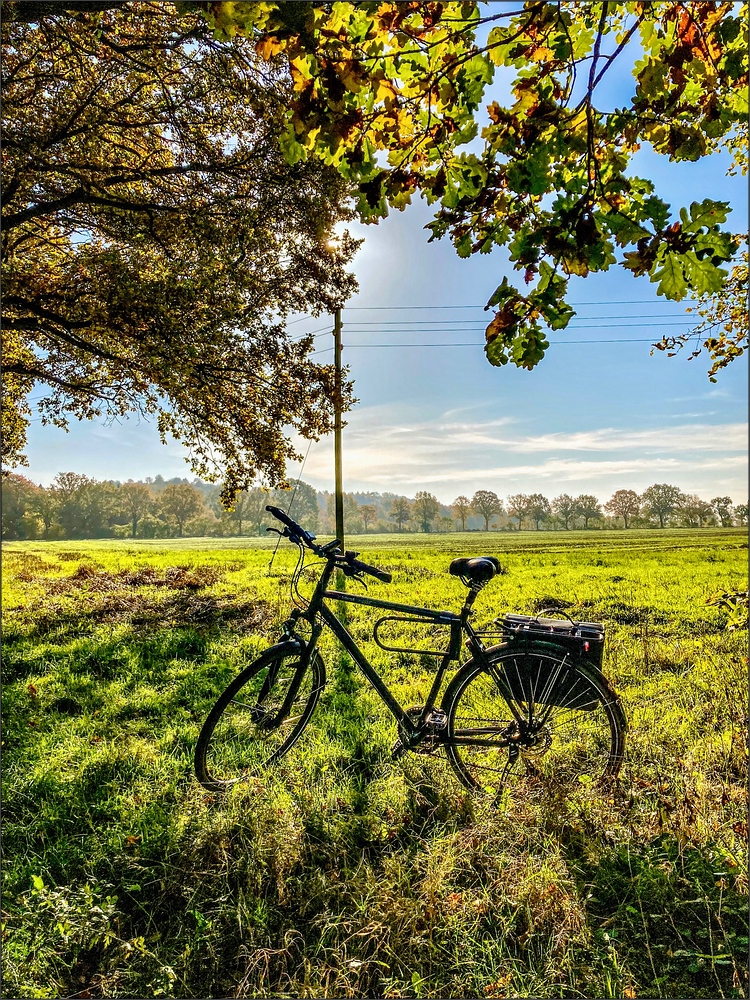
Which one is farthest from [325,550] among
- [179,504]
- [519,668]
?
[179,504]

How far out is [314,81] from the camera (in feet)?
5.23

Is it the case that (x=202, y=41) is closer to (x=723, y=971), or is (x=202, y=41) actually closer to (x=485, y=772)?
(x=485, y=772)

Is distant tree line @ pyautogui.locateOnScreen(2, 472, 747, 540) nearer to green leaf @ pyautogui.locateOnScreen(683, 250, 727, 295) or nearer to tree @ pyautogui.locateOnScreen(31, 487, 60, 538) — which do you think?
tree @ pyautogui.locateOnScreen(31, 487, 60, 538)

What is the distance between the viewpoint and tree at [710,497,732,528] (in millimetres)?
57656

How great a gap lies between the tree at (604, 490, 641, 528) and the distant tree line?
16 cm

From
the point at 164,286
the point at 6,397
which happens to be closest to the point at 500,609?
the point at 164,286

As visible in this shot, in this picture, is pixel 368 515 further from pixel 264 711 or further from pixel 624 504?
pixel 264 711

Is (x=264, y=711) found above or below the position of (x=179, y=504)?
below

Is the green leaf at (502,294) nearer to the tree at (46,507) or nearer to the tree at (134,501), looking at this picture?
the tree at (46,507)

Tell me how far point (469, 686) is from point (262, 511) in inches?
1111

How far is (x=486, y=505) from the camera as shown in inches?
3469

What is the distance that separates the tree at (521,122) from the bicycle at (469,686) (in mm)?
1988

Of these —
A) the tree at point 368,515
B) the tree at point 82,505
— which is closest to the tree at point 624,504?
the tree at point 368,515

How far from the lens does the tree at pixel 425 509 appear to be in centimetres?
8006
